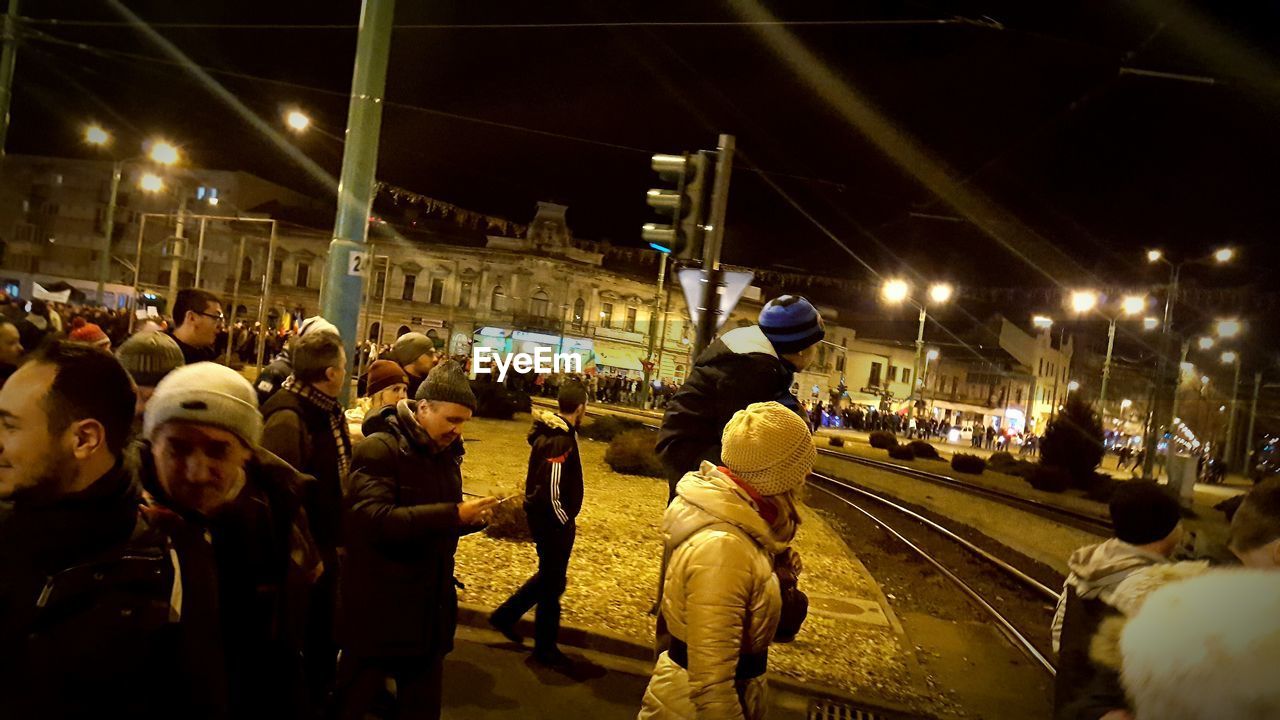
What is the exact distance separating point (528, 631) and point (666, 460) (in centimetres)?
313

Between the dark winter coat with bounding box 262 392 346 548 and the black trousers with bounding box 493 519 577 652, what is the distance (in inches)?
83.4

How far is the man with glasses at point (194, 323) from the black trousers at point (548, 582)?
8.02 feet

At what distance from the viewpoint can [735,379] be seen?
3.48 m

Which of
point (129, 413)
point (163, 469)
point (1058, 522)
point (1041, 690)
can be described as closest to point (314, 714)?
point (163, 469)

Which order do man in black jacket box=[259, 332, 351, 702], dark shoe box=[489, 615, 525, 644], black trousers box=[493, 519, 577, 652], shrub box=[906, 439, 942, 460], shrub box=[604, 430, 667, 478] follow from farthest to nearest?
1. shrub box=[906, 439, 942, 460]
2. shrub box=[604, 430, 667, 478]
3. dark shoe box=[489, 615, 525, 644]
4. black trousers box=[493, 519, 577, 652]
5. man in black jacket box=[259, 332, 351, 702]

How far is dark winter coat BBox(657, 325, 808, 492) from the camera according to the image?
345cm

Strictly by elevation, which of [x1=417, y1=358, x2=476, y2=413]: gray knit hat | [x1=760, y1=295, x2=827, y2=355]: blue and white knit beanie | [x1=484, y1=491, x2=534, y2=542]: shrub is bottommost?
[x1=484, y1=491, x2=534, y2=542]: shrub

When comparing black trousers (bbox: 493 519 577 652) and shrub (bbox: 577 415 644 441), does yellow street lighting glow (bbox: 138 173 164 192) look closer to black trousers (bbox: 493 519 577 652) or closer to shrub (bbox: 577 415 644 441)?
shrub (bbox: 577 415 644 441)

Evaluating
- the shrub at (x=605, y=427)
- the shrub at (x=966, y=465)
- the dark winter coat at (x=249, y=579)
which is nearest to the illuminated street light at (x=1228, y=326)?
the shrub at (x=966, y=465)

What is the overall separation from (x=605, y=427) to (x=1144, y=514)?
19.0 m

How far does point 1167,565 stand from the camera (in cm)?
265

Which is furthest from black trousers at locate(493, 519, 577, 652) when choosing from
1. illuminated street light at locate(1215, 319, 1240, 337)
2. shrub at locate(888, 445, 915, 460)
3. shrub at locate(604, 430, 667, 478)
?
illuminated street light at locate(1215, 319, 1240, 337)

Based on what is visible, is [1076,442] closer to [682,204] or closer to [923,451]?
[923,451]

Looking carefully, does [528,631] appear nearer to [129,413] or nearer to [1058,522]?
[129,413]
